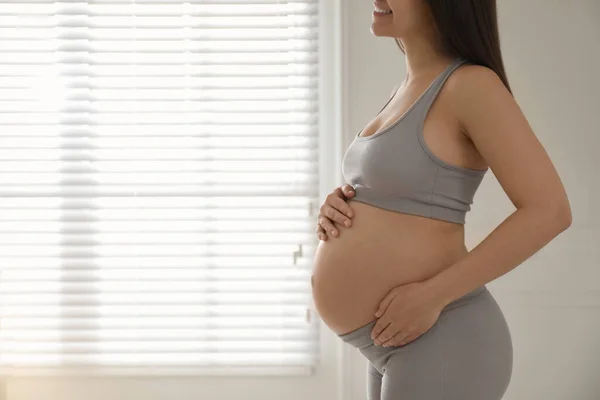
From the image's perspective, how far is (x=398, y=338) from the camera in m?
1.15

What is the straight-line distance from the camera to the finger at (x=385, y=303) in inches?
45.5

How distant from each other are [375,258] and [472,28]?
41cm

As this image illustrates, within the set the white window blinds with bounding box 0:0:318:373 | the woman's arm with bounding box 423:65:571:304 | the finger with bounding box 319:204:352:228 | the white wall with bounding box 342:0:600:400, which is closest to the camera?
the woman's arm with bounding box 423:65:571:304

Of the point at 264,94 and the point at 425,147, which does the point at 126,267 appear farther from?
the point at 425,147

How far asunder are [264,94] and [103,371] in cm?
103

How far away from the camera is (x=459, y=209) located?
1.21 metres

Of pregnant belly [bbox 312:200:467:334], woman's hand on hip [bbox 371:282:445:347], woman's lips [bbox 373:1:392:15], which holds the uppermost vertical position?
woman's lips [bbox 373:1:392:15]

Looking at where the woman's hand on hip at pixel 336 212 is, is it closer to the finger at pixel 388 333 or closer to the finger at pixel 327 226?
the finger at pixel 327 226

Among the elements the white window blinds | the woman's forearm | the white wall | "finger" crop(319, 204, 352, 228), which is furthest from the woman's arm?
the white window blinds

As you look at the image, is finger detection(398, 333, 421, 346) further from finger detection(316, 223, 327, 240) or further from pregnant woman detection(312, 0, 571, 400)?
finger detection(316, 223, 327, 240)

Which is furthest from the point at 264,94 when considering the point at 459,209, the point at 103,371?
the point at 459,209

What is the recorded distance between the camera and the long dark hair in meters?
1.16

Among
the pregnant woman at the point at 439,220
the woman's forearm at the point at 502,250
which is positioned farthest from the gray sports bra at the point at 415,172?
the woman's forearm at the point at 502,250

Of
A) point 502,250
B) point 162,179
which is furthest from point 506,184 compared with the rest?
point 162,179
